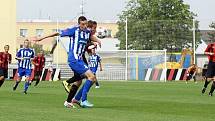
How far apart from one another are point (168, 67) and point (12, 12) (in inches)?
773

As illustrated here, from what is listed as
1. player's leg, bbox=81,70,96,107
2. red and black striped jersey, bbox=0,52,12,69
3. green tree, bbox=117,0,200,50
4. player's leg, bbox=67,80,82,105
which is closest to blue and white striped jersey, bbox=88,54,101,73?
red and black striped jersey, bbox=0,52,12,69

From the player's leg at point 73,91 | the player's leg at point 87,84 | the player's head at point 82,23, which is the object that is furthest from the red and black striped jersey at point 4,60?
the player's head at point 82,23

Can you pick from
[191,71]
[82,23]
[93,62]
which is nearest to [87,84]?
[82,23]

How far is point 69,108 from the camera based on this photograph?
48.4 ft

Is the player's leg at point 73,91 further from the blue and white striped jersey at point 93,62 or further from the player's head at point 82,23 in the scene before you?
the blue and white striped jersey at point 93,62

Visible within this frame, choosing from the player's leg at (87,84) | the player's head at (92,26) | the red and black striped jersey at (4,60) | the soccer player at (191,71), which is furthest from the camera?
the soccer player at (191,71)

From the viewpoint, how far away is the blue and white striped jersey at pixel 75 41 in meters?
15.2

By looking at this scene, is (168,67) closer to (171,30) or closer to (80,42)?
(171,30)

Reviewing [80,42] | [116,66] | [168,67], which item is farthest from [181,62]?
[80,42]

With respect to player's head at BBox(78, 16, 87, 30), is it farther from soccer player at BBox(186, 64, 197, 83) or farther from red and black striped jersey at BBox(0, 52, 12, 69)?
soccer player at BBox(186, 64, 197, 83)

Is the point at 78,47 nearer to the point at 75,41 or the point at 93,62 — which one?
the point at 75,41

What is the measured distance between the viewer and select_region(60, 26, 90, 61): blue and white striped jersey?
15.2 m

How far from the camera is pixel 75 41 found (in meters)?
15.3

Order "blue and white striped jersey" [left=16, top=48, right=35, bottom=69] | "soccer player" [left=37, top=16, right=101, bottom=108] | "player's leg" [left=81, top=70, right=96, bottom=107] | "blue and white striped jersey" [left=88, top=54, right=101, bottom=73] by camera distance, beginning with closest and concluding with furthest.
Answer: "soccer player" [left=37, top=16, right=101, bottom=108] → "player's leg" [left=81, top=70, right=96, bottom=107] → "blue and white striped jersey" [left=16, top=48, right=35, bottom=69] → "blue and white striped jersey" [left=88, top=54, right=101, bottom=73]
